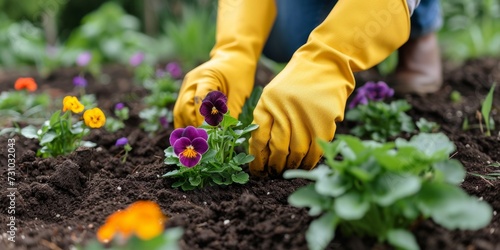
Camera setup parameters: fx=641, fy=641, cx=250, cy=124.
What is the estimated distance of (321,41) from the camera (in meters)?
1.70

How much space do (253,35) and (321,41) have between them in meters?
0.47

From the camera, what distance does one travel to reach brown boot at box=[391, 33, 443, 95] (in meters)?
2.65

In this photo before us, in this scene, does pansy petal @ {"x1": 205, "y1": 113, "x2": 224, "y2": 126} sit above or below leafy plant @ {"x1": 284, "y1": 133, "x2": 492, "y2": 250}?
below

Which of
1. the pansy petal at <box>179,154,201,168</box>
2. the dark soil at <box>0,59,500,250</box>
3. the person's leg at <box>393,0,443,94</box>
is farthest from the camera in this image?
the person's leg at <box>393,0,443,94</box>

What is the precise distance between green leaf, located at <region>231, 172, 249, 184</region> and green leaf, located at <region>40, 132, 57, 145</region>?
23.1 inches

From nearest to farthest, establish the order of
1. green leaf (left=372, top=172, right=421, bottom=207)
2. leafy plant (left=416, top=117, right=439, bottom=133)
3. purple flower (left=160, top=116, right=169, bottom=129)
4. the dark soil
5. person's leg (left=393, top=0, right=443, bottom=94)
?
green leaf (left=372, top=172, right=421, bottom=207) < the dark soil < leafy plant (left=416, top=117, right=439, bottom=133) < purple flower (left=160, top=116, right=169, bottom=129) < person's leg (left=393, top=0, right=443, bottom=94)

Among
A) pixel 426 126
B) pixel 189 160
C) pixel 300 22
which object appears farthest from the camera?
pixel 300 22

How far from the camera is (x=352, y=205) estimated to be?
112 centimetres

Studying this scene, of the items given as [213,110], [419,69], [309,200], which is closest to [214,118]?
[213,110]

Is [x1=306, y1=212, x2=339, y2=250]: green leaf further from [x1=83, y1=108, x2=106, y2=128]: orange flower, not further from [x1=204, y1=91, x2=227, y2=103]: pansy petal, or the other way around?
[x1=83, y1=108, x2=106, y2=128]: orange flower

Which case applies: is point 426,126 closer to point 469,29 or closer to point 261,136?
point 261,136

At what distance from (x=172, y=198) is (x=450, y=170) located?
0.71m

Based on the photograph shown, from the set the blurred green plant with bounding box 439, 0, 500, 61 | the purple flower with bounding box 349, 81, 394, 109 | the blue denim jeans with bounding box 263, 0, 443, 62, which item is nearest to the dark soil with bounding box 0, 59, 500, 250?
the purple flower with bounding box 349, 81, 394, 109

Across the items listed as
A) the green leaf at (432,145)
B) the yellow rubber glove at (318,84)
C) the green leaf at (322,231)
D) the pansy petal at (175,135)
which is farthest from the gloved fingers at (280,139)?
the green leaf at (322,231)
